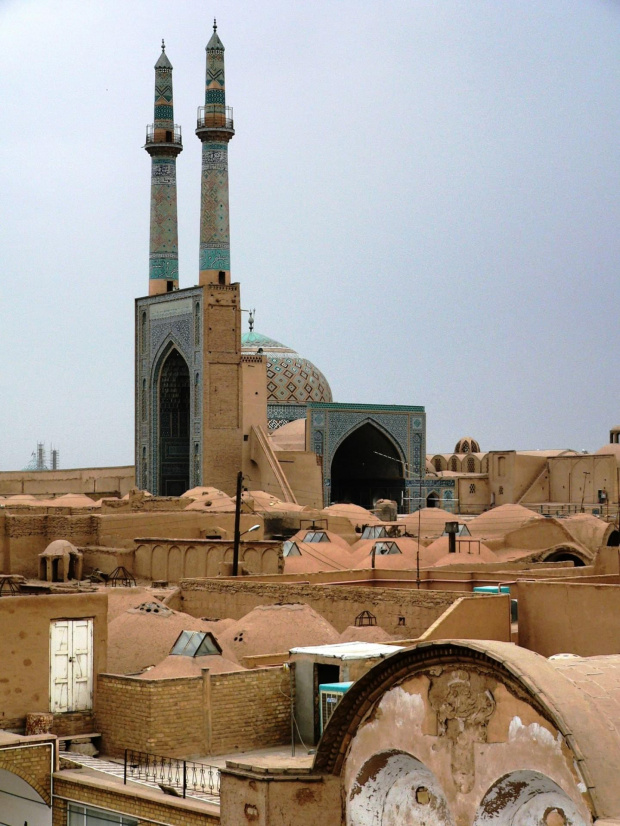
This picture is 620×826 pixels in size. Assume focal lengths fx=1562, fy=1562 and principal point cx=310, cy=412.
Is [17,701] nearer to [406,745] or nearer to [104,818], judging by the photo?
[104,818]

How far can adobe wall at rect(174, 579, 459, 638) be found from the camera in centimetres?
1536

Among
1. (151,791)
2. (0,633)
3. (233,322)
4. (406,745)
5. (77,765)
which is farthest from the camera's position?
(233,322)

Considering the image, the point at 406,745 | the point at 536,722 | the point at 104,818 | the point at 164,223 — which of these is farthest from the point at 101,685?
the point at 164,223

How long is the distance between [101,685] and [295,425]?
101ft

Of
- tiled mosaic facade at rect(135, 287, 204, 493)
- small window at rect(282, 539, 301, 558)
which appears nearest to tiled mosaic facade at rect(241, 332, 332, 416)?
tiled mosaic facade at rect(135, 287, 204, 493)

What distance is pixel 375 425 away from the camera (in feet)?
136

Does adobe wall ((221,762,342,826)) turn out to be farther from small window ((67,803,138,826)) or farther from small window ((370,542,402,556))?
small window ((370,542,402,556))

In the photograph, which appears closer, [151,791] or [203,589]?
[151,791]

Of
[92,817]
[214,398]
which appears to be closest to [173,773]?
[92,817]

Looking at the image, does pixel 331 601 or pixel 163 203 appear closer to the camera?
pixel 331 601

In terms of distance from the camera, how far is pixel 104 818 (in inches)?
393

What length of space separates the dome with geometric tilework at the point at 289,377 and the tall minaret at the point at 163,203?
6.49 m

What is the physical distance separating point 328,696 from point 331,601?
15.5 ft

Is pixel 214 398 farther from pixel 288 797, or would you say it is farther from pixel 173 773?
pixel 288 797
